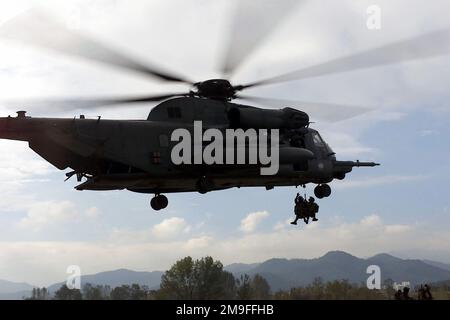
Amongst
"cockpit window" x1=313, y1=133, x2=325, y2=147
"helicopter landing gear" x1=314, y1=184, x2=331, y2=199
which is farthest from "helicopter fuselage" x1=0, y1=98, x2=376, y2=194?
"helicopter landing gear" x1=314, y1=184, x2=331, y2=199

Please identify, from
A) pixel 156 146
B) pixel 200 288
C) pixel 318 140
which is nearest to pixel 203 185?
pixel 156 146

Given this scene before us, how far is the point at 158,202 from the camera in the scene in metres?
24.8

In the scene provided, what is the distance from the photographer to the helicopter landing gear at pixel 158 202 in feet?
81.4

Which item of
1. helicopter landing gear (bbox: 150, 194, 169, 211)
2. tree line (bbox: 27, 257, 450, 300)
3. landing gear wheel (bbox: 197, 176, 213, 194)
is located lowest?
tree line (bbox: 27, 257, 450, 300)

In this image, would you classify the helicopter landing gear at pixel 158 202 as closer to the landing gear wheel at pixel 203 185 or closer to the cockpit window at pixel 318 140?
the landing gear wheel at pixel 203 185

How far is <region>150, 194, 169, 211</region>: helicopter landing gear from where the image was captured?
81.4 ft

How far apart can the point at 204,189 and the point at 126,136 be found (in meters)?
3.91

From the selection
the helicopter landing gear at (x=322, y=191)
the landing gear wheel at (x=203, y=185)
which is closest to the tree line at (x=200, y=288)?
the helicopter landing gear at (x=322, y=191)

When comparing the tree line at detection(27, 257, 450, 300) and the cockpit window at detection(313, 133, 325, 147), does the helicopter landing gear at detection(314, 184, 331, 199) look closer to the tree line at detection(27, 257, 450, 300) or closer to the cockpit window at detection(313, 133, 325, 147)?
the cockpit window at detection(313, 133, 325, 147)

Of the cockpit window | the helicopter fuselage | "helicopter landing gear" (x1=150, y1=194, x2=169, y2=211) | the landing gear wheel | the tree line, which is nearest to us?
the helicopter fuselage

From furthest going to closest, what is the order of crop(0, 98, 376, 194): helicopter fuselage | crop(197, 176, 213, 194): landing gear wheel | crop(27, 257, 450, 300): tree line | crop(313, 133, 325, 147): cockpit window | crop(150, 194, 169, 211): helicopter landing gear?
crop(27, 257, 450, 300): tree line < crop(313, 133, 325, 147): cockpit window < crop(150, 194, 169, 211): helicopter landing gear < crop(197, 176, 213, 194): landing gear wheel < crop(0, 98, 376, 194): helicopter fuselage

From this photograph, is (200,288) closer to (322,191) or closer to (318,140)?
(322,191)
